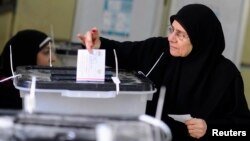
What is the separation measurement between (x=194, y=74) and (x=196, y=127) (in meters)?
0.26

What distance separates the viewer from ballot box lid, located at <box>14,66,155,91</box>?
4.13 ft

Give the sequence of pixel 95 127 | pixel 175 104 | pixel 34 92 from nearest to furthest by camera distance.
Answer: pixel 95 127, pixel 34 92, pixel 175 104

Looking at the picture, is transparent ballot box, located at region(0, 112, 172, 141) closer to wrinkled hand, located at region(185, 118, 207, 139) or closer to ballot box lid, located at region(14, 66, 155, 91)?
ballot box lid, located at region(14, 66, 155, 91)

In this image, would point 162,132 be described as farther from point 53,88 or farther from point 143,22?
point 143,22

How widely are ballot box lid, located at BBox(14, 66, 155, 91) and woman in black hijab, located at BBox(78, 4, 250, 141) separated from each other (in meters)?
0.20

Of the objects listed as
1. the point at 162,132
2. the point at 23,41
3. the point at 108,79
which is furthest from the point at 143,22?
the point at 162,132

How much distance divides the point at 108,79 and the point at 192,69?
486mm

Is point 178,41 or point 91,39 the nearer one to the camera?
point 91,39

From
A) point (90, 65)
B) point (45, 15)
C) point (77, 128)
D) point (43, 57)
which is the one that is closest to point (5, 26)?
point (45, 15)

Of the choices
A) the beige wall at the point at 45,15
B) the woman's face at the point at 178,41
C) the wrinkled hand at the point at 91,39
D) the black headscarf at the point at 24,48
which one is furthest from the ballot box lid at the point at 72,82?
Result: the beige wall at the point at 45,15

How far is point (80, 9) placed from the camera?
3.53 meters

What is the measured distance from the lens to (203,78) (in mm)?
1722

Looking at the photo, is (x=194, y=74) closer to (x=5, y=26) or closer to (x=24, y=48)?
(x=24, y=48)

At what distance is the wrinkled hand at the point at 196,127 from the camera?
5.08 feet
